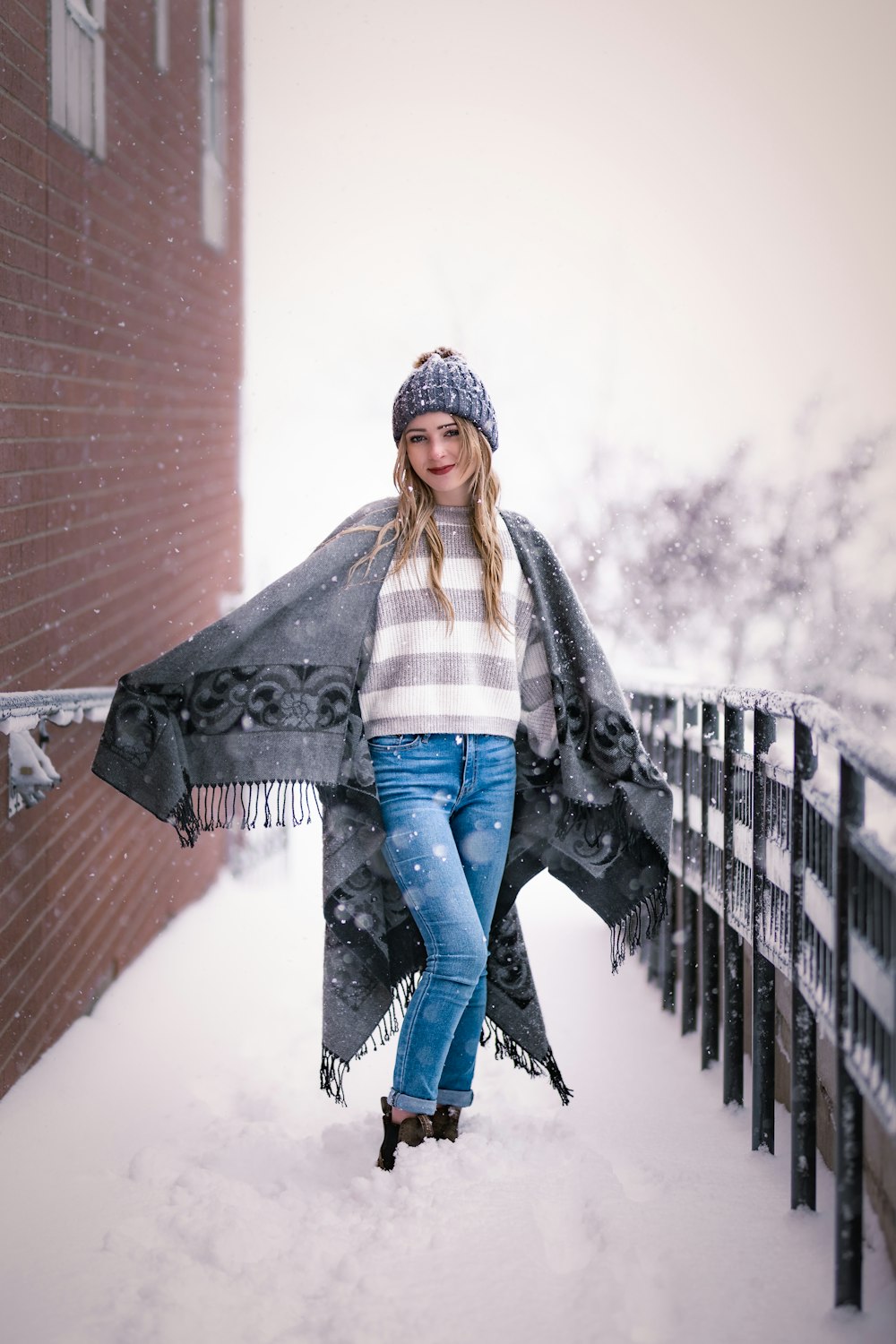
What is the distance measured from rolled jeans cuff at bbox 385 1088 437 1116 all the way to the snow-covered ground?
9cm

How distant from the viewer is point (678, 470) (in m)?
27.7

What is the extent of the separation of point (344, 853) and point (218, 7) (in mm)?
6554

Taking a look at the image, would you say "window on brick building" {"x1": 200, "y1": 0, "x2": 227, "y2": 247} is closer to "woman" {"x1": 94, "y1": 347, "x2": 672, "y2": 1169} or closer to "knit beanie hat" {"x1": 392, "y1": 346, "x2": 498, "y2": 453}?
"knit beanie hat" {"x1": 392, "y1": 346, "x2": 498, "y2": 453}

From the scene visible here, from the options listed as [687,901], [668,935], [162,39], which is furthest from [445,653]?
[162,39]

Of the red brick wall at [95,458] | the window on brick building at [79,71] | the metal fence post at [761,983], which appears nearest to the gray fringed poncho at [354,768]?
the metal fence post at [761,983]

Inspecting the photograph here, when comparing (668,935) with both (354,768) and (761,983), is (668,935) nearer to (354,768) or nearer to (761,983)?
(761,983)

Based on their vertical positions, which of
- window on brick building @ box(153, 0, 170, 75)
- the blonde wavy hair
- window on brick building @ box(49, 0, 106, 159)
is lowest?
the blonde wavy hair

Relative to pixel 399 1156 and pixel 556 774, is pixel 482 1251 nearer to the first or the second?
pixel 399 1156

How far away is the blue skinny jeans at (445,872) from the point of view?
111 inches

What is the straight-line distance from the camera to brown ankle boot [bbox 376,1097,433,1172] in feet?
9.11

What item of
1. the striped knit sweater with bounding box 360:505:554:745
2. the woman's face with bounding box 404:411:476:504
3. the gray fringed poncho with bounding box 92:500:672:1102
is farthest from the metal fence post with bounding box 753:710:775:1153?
the woman's face with bounding box 404:411:476:504

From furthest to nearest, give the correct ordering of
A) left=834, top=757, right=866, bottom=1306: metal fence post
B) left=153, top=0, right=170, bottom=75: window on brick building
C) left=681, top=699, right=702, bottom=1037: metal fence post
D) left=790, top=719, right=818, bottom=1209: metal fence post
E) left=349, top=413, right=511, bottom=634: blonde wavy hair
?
left=153, top=0, right=170, bottom=75: window on brick building < left=681, top=699, right=702, bottom=1037: metal fence post < left=349, top=413, right=511, bottom=634: blonde wavy hair < left=790, top=719, right=818, bottom=1209: metal fence post < left=834, top=757, right=866, bottom=1306: metal fence post

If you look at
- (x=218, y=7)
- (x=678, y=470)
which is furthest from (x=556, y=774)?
(x=678, y=470)

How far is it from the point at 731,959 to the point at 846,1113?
124 centimetres
